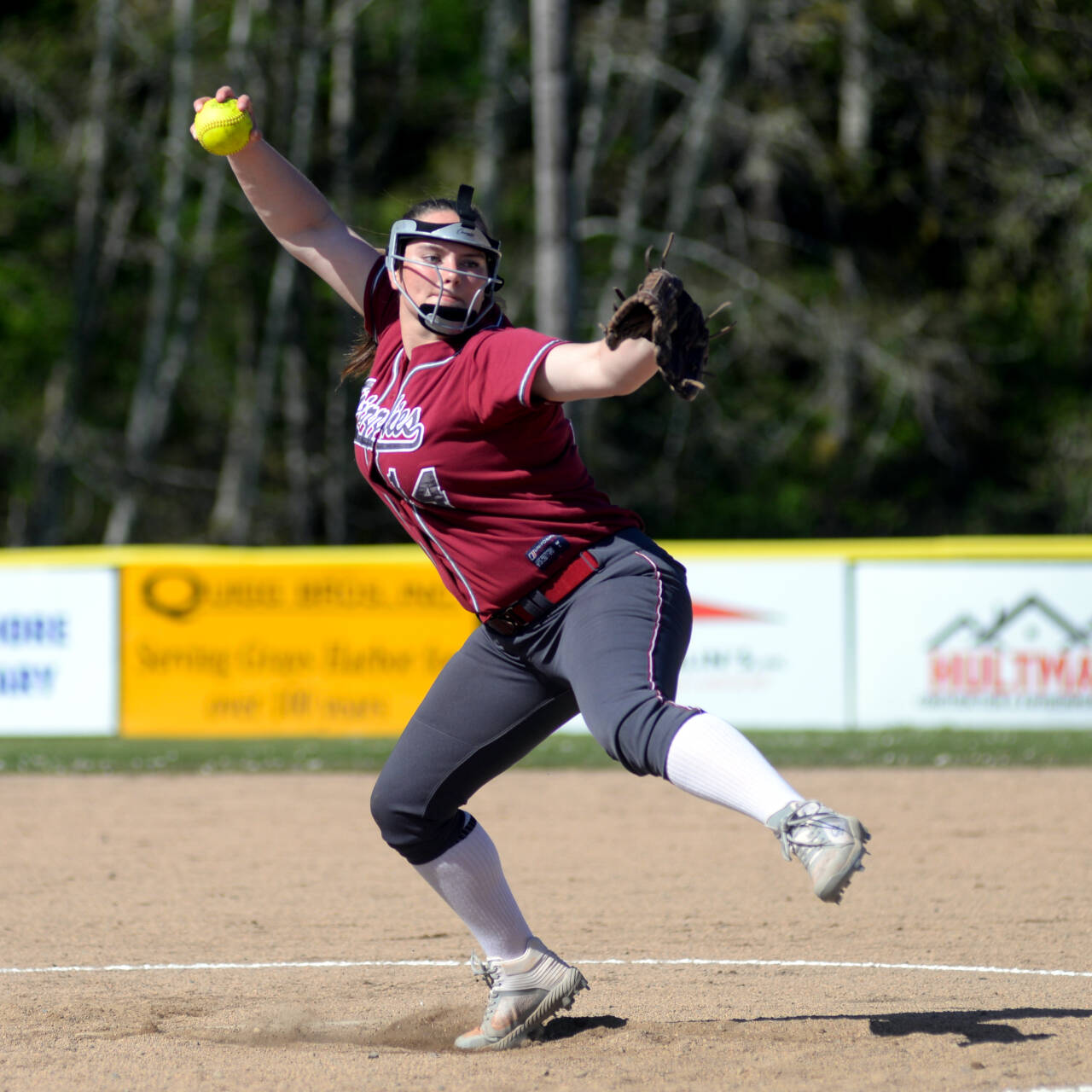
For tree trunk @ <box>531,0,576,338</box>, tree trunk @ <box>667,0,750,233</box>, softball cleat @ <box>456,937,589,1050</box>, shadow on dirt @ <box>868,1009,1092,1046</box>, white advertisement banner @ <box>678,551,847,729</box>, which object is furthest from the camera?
tree trunk @ <box>667,0,750,233</box>

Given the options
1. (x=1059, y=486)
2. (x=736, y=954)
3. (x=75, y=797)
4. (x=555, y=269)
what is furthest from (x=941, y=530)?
(x=736, y=954)

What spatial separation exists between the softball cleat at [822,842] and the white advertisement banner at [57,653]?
381 inches

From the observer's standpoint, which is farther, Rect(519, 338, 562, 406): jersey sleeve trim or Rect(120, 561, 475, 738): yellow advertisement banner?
Rect(120, 561, 475, 738): yellow advertisement banner

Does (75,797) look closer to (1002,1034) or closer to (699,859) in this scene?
(699,859)

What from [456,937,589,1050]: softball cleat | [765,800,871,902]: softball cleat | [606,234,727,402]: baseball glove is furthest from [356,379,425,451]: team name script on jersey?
[456,937,589,1050]: softball cleat

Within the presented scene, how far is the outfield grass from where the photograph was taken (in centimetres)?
1088

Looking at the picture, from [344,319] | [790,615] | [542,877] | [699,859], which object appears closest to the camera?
[542,877]

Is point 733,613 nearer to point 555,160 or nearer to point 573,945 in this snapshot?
point 555,160

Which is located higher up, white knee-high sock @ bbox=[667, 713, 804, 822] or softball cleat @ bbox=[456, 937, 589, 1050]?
white knee-high sock @ bbox=[667, 713, 804, 822]

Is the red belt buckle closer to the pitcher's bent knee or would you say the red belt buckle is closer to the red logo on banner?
the pitcher's bent knee

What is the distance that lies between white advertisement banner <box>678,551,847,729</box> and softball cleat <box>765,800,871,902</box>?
8.73m

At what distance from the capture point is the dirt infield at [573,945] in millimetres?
3945

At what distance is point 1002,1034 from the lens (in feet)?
13.5

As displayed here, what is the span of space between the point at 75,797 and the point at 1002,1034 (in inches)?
264
